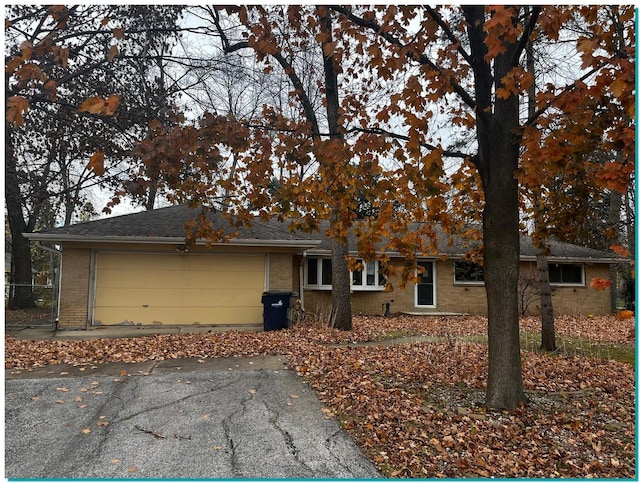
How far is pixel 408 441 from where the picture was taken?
4328 millimetres

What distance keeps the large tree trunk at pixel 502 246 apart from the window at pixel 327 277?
10106mm

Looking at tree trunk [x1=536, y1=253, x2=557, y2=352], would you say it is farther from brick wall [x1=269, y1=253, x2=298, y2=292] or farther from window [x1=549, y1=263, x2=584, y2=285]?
window [x1=549, y1=263, x2=584, y2=285]

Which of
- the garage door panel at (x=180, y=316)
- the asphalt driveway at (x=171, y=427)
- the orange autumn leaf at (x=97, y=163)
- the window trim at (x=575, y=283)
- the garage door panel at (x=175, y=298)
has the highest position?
the orange autumn leaf at (x=97, y=163)

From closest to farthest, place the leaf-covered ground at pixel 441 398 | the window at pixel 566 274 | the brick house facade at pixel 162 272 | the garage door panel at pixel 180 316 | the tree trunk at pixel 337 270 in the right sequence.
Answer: the leaf-covered ground at pixel 441 398 → the tree trunk at pixel 337 270 → the brick house facade at pixel 162 272 → the garage door panel at pixel 180 316 → the window at pixel 566 274

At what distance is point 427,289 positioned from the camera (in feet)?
55.6

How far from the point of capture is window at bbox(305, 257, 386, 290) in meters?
15.6

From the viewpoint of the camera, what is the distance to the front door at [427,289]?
16.8 m

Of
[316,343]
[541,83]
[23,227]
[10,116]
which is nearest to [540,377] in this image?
[316,343]

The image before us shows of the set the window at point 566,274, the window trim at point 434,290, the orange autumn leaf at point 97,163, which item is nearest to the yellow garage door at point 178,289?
the window trim at point 434,290

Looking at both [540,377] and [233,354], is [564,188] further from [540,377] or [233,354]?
[233,354]

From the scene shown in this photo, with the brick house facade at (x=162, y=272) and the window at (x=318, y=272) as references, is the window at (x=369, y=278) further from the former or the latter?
the brick house facade at (x=162, y=272)

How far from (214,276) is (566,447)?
399 inches

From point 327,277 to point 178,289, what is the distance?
523cm

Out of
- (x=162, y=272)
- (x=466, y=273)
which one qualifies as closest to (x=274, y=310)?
(x=162, y=272)
